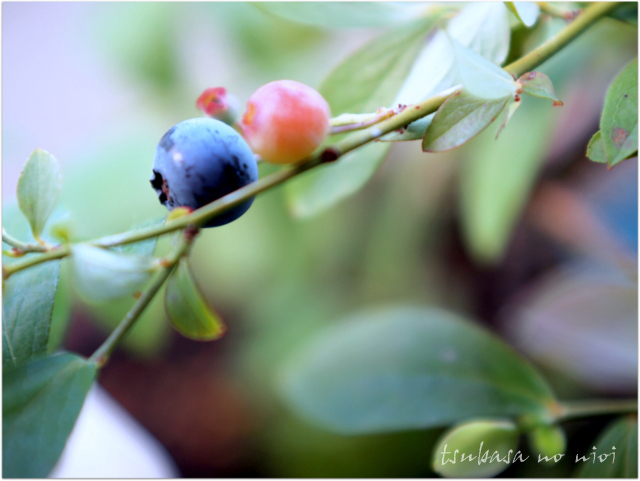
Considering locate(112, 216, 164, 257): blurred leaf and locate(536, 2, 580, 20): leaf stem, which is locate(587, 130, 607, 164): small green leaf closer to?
locate(536, 2, 580, 20): leaf stem

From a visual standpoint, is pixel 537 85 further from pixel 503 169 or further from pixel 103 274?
pixel 503 169

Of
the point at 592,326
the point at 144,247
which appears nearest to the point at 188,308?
the point at 144,247

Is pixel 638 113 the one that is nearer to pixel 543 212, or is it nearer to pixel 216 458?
pixel 543 212

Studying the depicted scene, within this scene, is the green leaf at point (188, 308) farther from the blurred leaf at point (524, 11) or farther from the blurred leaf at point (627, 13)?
the blurred leaf at point (627, 13)

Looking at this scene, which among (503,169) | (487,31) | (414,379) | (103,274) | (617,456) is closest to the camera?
(103,274)

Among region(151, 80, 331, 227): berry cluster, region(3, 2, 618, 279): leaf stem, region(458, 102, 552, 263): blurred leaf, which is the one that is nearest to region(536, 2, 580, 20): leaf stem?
region(3, 2, 618, 279): leaf stem

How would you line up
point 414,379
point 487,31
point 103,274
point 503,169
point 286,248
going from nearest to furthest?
point 103,274 < point 487,31 < point 414,379 < point 503,169 < point 286,248

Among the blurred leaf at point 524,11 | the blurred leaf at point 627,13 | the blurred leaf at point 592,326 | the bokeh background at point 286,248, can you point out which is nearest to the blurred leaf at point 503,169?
the bokeh background at point 286,248
